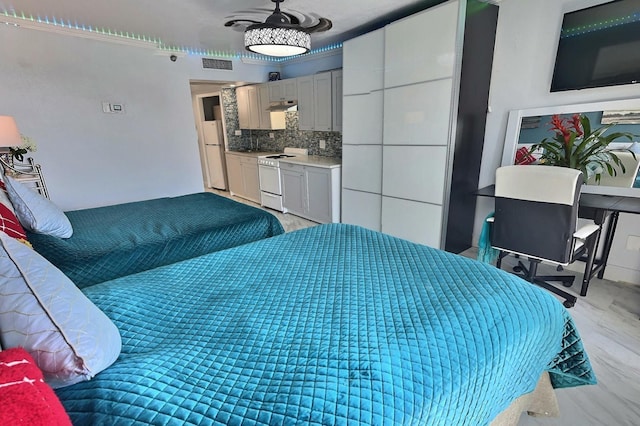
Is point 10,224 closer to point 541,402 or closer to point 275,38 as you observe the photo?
point 275,38

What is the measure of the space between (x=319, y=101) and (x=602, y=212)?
3.37 m

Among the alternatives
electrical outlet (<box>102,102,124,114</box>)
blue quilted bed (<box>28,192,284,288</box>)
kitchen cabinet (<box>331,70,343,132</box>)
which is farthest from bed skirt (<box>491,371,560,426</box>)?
electrical outlet (<box>102,102,124,114</box>)

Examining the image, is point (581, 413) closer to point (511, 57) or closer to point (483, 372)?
point (483, 372)

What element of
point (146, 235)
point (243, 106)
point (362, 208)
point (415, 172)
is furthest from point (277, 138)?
point (146, 235)

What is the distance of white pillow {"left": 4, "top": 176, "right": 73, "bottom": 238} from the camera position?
183 centimetres

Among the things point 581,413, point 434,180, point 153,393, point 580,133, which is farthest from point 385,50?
point 153,393

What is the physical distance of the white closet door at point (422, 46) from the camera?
2.68m

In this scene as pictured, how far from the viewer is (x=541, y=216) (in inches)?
86.0

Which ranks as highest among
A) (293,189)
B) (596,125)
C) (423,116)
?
(423,116)

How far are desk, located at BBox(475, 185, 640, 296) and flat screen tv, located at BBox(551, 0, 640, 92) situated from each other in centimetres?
89

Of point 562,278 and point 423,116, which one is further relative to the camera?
point 423,116

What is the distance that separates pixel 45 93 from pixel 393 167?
3.98 m

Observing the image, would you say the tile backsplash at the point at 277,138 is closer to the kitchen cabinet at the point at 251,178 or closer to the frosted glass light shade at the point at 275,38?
the kitchen cabinet at the point at 251,178

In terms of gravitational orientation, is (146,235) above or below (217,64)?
below
